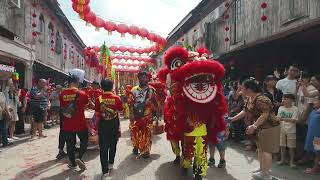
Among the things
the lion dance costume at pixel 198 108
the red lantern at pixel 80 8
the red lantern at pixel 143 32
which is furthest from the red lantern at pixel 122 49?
the lion dance costume at pixel 198 108

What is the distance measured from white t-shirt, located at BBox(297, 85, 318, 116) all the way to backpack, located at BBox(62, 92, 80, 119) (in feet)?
15.2

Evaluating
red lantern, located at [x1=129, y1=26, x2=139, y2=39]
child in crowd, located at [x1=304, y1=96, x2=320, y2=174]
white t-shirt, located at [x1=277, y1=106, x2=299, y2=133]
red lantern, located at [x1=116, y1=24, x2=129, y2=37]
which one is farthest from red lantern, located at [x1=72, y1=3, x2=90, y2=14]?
child in crowd, located at [x1=304, y1=96, x2=320, y2=174]

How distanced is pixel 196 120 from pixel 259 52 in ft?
25.0

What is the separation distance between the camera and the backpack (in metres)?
6.86

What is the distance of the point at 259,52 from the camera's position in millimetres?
12711

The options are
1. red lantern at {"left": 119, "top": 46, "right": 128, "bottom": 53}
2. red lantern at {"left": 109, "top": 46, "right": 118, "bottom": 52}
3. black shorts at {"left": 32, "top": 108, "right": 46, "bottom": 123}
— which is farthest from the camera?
red lantern at {"left": 119, "top": 46, "right": 128, "bottom": 53}

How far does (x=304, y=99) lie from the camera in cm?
773

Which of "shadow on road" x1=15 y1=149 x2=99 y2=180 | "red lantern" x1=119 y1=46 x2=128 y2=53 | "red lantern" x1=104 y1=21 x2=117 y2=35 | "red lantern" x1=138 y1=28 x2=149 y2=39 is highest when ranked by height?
"red lantern" x1=119 y1=46 x2=128 y2=53

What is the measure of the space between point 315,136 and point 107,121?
3.87 m

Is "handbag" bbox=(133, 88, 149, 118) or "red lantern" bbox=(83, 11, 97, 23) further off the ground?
"red lantern" bbox=(83, 11, 97, 23)

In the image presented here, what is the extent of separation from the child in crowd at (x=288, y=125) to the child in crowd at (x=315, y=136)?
18.0 inches

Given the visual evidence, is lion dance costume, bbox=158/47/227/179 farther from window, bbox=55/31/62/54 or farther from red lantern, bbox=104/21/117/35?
window, bbox=55/31/62/54

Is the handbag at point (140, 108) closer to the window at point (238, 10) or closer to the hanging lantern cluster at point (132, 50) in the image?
the window at point (238, 10)

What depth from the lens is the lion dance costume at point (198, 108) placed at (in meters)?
5.84
